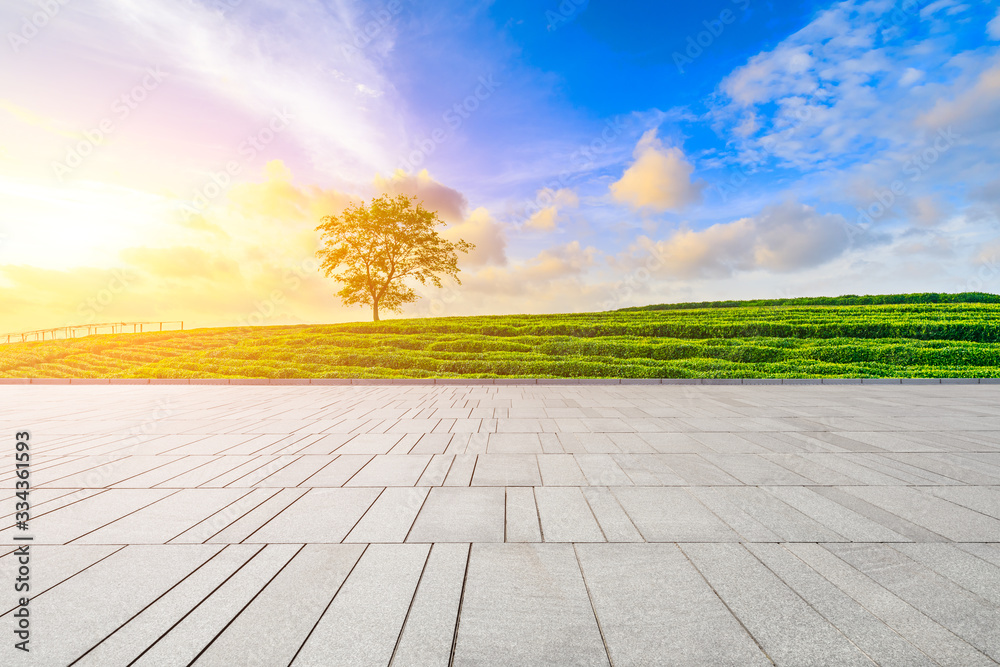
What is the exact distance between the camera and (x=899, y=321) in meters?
21.4

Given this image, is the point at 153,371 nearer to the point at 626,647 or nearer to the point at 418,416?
the point at 418,416

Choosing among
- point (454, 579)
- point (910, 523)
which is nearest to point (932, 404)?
point (910, 523)

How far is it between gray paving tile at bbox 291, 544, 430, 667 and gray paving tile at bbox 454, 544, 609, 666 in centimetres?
32

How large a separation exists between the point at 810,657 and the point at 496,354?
16.4 metres

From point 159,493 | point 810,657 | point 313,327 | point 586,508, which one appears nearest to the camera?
point 810,657

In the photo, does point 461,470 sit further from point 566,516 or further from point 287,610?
point 287,610

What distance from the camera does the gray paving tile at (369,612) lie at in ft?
7.25

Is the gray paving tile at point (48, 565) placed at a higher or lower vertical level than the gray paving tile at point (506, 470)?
lower

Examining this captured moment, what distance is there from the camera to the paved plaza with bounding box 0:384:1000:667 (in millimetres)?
2309

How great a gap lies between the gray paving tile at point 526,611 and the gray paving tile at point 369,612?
32 centimetres

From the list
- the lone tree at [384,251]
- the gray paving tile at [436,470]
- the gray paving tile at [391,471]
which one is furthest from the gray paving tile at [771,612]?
the lone tree at [384,251]

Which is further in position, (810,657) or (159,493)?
(159,493)

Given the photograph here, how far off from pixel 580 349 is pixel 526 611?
16.7 metres

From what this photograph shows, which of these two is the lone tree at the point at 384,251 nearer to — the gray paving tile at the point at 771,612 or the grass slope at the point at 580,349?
the grass slope at the point at 580,349
